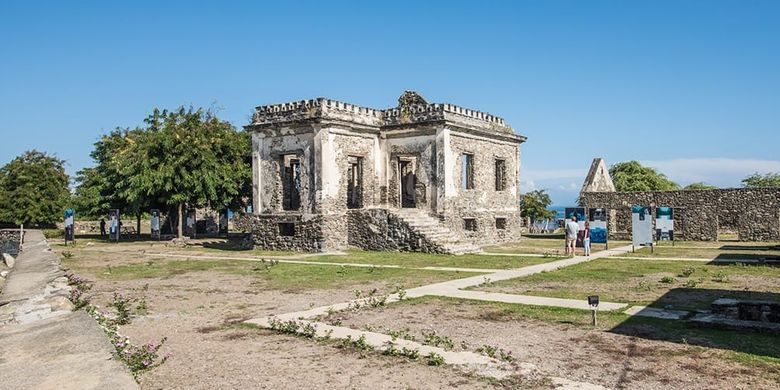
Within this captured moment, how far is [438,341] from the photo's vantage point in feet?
26.3

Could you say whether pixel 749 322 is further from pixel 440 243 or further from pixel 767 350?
pixel 440 243

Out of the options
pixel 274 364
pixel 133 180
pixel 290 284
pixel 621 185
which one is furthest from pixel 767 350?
pixel 621 185

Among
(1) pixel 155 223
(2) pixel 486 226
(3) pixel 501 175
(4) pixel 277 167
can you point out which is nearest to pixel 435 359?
(4) pixel 277 167

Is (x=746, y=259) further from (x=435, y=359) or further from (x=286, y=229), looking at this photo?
(x=286, y=229)

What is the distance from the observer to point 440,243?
24062 mm

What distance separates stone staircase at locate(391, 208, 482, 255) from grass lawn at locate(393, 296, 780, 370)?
12585 millimetres

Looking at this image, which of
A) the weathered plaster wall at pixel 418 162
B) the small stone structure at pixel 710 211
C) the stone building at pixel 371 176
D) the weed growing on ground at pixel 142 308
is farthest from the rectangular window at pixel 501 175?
the weed growing on ground at pixel 142 308

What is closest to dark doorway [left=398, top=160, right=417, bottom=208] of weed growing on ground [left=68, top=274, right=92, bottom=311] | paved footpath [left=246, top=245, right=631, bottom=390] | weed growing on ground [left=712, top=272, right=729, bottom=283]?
paved footpath [left=246, top=245, right=631, bottom=390]

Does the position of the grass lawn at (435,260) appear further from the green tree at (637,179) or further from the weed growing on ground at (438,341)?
the green tree at (637,179)

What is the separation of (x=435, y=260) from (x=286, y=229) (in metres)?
8.93

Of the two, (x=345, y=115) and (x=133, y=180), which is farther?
(x=133, y=180)

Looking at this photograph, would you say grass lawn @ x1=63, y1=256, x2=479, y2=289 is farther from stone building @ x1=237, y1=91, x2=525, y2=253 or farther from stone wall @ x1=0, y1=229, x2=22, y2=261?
stone wall @ x1=0, y1=229, x2=22, y2=261

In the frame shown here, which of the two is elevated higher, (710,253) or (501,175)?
(501,175)

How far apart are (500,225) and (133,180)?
19719 mm
